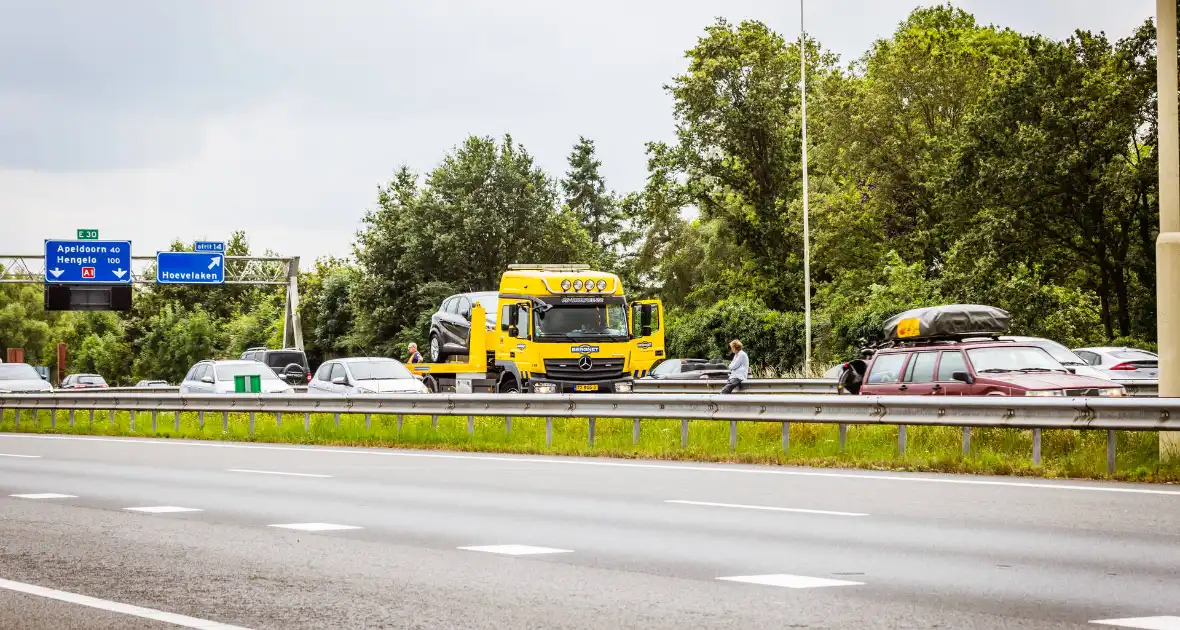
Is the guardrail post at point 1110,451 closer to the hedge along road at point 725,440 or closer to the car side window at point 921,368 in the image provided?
the hedge along road at point 725,440

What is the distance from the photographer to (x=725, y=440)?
2089cm

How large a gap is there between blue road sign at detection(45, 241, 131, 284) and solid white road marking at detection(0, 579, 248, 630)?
54.2m

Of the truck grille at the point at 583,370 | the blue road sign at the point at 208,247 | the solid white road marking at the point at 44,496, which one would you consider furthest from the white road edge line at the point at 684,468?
the blue road sign at the point at 208,247

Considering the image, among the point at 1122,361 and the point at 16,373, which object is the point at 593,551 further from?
the point at 16,373

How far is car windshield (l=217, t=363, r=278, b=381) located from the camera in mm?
36812

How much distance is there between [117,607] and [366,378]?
996 inches

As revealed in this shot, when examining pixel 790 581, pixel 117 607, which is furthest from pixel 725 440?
pixel 117 607

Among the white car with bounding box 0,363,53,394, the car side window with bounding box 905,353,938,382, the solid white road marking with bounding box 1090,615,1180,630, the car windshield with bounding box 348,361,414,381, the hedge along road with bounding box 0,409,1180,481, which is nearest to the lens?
the solid white road marking with bounding box 1090,615,1180,630

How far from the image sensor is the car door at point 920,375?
805 inches

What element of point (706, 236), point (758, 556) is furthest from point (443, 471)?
point (706, 236)

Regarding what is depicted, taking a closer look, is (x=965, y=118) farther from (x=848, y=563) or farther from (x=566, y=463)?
(x=848, y=563)

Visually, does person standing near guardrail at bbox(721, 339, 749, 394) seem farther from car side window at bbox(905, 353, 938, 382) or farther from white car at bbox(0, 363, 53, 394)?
white car at bbox(0, 363, 53, 394)

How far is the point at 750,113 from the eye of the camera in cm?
6212

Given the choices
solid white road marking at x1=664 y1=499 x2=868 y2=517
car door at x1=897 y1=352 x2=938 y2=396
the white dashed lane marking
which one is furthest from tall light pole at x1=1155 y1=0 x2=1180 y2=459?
the white dashed lane marking
